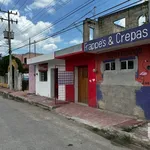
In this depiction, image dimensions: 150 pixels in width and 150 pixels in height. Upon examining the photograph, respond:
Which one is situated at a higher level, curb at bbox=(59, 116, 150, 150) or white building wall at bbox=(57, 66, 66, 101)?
white building wall at bbox=(57, 66, 66, 101)

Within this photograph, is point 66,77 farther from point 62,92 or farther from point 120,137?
point 120,137

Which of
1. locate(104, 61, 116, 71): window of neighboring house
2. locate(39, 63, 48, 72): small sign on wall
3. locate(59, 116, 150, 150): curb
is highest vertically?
locate(39, 63, 48, 72): small sign on wall

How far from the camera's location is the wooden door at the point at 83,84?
12.8 metres

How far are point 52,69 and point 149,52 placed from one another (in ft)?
32.2

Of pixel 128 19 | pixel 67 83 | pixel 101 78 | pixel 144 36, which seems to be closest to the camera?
pixel 144 36

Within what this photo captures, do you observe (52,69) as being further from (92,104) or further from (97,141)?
(97,141)

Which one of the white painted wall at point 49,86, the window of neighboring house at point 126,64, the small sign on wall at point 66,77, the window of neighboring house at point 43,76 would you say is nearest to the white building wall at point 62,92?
the white painted wall at point 49,86

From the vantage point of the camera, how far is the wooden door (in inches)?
506

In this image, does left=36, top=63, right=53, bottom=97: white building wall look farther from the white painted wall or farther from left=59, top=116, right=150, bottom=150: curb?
left=59, top=116, right=150, bottom=150: curb

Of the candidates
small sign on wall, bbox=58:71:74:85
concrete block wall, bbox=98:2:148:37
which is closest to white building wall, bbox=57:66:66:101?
small sign on wall, bbox=58:71:74:85

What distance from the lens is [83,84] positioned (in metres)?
13.1

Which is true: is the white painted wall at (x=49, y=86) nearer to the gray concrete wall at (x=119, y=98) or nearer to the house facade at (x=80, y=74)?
the house facade at (x=80, y=74)

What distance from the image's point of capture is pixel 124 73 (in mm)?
9492

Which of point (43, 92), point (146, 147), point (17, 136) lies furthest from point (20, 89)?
point (146, 147)
